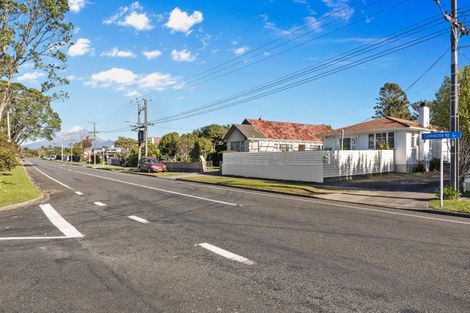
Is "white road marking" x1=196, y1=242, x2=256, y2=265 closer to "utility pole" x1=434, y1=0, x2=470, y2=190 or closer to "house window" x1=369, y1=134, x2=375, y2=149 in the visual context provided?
"utility pole" x1=434, y1=0, x2=470, y2=190

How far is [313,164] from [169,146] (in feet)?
119

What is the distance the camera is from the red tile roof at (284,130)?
51.6m

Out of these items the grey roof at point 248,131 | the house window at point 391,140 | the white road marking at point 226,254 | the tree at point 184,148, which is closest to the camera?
the white road marking at point 226,254

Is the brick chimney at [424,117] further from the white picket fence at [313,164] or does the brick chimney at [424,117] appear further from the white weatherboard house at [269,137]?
the white weatherboard house at [269,137]

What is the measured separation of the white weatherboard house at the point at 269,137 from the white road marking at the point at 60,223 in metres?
34.5

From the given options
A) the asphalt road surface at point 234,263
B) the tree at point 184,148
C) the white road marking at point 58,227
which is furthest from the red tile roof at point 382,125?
the white road marking at point 58,227

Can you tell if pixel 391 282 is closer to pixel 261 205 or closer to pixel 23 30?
pixel 261 205

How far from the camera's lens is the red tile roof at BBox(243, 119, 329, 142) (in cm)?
5162

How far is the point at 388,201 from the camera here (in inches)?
634

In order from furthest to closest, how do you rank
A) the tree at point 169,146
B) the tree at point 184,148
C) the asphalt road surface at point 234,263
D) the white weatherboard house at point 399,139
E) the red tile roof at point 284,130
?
the tree at point 169,146, the tree at point 184,148, the red tile roof at point 284,130, the white weatherboard house at point 399,139, the asphalt road surface at point 234,263

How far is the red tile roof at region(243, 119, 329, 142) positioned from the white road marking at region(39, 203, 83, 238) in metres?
38.1

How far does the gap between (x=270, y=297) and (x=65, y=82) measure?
23348 mm

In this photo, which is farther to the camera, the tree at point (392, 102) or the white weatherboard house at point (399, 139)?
the tree at point (392, 102)

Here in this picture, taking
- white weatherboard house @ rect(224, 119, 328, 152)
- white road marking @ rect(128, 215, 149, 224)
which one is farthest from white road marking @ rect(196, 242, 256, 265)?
white weatherboard house @ rect(224, 119, 328, 152)
